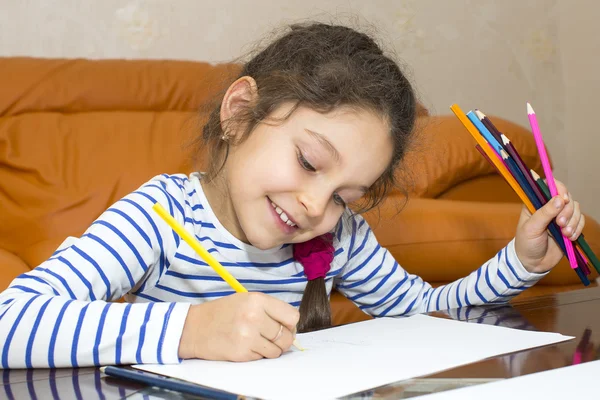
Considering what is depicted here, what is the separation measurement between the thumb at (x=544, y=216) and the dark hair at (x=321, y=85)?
7.3 inches

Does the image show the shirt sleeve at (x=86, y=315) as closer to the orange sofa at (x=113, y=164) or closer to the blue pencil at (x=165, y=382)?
the blue pencil at (x=165, y=382)

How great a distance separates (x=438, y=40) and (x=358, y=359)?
2026 mm

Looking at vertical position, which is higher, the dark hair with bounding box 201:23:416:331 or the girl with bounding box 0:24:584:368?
the dark hair with bounding box 201:23:416:331

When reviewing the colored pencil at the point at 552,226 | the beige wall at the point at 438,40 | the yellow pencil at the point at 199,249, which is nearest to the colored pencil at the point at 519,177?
the colored pencil at the point at 552,226

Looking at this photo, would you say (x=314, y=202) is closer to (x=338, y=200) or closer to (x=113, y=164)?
(x=338, y=200)

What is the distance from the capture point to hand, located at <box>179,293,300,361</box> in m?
0.57

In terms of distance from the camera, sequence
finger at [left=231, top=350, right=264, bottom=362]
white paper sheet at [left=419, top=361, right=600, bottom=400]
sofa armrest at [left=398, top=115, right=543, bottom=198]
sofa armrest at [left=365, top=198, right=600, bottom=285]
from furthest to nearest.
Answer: sofa armrest at [left=398, top=115, right=543, bottom=198] → sofa armrest at [left=365, top=198, right=600, bottom=285] → finger at [left=231, top=350, right=264, bottom=362] → white paper sheet at [left=419, top=361, right=600, bottom=400]

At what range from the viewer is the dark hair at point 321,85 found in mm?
822

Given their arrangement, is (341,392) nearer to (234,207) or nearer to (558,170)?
(234,207)

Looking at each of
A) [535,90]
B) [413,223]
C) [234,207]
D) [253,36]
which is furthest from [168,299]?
[535,90]

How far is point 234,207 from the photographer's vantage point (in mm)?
879

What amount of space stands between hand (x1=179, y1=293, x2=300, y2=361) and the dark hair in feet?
0.71

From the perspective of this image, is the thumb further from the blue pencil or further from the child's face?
the blue pencil

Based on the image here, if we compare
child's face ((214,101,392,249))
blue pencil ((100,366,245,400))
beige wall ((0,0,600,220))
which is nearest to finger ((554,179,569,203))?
child's face ((214,101,392,249))
